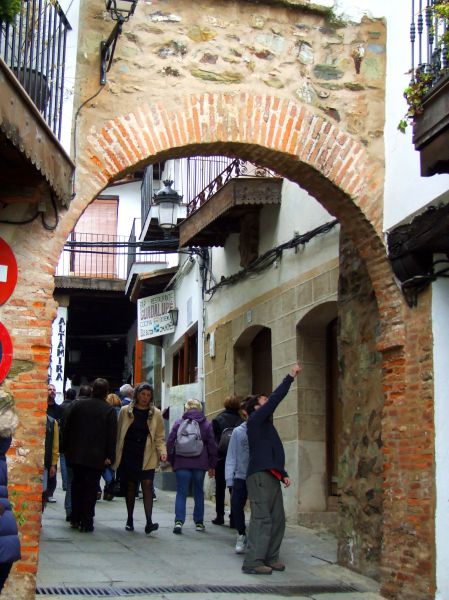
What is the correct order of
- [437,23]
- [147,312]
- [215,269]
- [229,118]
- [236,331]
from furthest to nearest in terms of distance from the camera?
[147,312], [215,269], [236,331], [229,118], [437,23]

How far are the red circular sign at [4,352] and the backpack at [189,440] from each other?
3665 millimetres

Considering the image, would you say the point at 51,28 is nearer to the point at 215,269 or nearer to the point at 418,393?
the point at 418,393

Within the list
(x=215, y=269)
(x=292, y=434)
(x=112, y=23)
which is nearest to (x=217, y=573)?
(x=292, y=434)

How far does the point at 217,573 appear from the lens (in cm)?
810

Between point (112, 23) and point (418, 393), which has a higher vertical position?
point (112, 23)

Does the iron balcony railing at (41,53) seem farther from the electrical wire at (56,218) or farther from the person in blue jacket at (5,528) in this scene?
the person in blue jacket at (5,528)

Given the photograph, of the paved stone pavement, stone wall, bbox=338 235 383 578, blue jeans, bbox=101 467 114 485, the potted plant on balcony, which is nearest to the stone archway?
stone wall, bbox=338 235 383 578

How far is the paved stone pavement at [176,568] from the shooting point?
7336 millimetres

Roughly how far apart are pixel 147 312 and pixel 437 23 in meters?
12.4

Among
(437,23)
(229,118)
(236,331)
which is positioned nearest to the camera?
(437,23)

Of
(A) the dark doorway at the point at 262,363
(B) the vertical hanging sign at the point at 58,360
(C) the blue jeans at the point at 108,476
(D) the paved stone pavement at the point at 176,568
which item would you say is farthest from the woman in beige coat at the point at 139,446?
(B) the vertical hanging sign at the point at 58,360

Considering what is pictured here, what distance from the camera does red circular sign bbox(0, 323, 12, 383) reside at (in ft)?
22.5

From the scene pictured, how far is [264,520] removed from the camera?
8.12 meters

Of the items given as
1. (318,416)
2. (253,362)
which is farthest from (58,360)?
(318,416)
